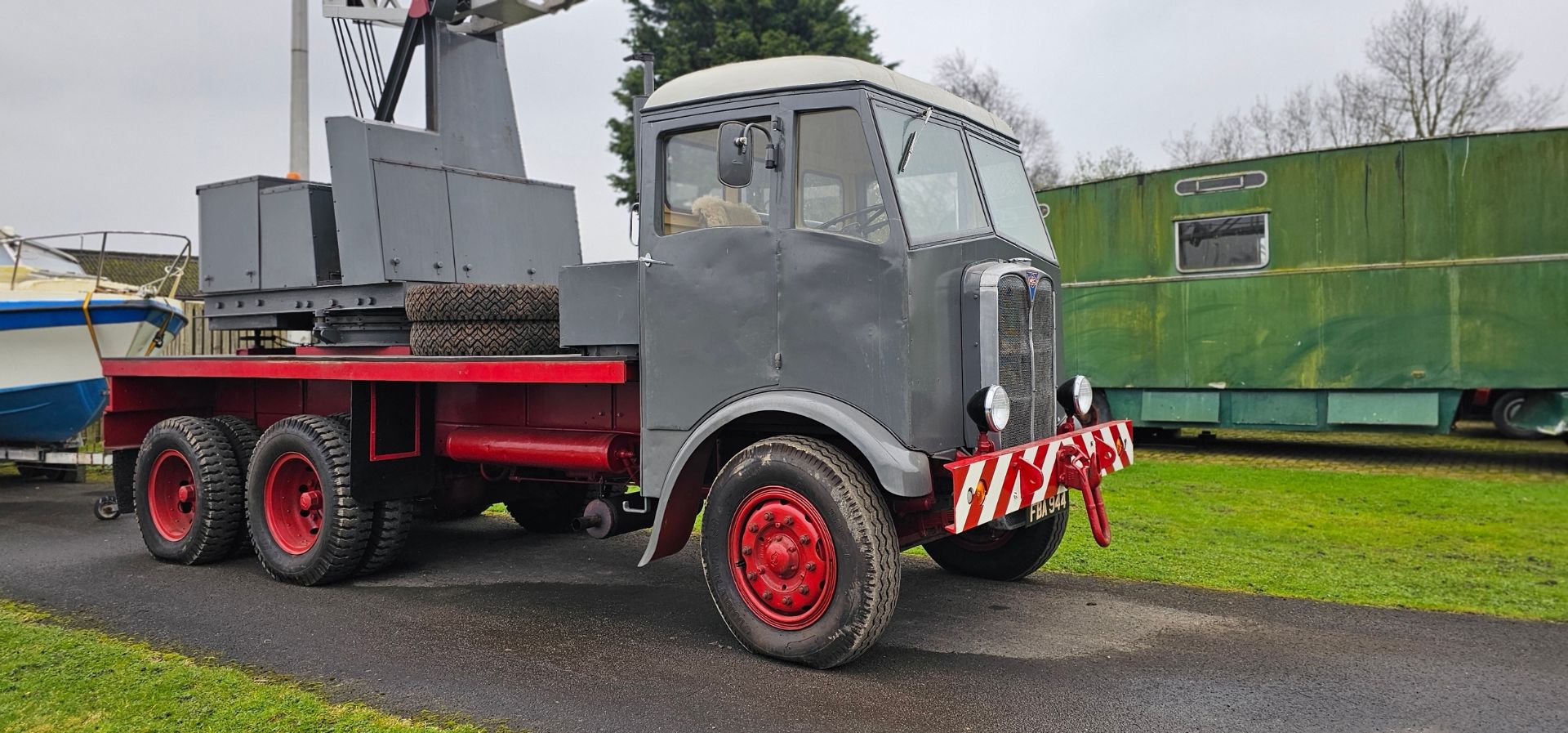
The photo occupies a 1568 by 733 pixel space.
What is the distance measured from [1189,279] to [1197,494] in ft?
13.1

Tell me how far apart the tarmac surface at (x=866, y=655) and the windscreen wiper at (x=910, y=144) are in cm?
233

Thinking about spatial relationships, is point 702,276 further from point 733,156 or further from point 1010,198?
point 1010,198

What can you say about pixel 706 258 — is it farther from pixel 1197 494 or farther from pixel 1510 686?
pixel 1197 494

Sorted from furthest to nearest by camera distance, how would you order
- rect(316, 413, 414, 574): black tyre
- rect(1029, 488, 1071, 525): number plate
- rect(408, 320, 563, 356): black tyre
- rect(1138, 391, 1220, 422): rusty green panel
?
rect(1138, 391, 1220, 422): rusty green panel → rect(316, 413, 414, 574): black tyre → rect(408, 320, 563, 356): black tyre → rect(1029, 488, 1071, 525): number plate

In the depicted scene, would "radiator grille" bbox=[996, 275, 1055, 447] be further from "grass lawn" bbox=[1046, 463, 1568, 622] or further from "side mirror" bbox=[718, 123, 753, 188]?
"grass lawn" bbox=[1046, 463, 1568, 622]

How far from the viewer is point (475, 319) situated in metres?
6.49

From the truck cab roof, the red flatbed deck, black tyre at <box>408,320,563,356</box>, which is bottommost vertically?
the red flatbed deck

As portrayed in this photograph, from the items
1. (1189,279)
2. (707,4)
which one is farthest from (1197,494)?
(707,4)

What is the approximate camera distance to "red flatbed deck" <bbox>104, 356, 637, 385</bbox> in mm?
5730

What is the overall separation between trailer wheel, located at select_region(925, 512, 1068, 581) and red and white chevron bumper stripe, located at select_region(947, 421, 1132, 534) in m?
0.66

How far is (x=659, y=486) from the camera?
5684 millimetres

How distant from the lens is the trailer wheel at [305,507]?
6867 millimetres

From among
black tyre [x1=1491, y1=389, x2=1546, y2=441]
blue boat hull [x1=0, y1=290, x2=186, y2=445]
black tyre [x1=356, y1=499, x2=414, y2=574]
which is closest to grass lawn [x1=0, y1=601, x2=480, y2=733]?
black tyre [x1=356, y1=499, x2=414, y2=574]

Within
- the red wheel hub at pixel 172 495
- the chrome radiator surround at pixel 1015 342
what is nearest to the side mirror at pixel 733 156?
the chrome radiator surround at pixel 1015 342
